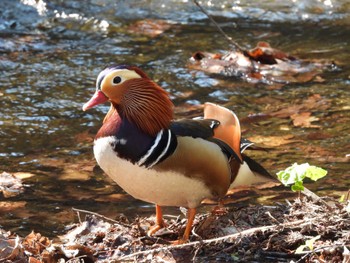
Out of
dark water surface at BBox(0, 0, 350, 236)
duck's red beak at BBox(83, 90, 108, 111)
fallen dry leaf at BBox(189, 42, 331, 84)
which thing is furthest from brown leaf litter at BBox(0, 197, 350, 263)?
fallen dry leaf at BBox(189, 42, 331, 84)

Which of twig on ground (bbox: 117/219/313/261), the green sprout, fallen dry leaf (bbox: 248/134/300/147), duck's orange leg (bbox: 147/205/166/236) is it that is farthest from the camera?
fallen dry leaf (bbox: 248/134/300/147)

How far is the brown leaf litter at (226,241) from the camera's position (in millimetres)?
3742

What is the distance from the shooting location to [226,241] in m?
3.83

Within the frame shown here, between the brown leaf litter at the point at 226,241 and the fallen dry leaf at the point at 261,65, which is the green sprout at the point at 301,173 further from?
the fallen dry leaf at the point at 261,65

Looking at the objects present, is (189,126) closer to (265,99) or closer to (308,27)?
(265,99)

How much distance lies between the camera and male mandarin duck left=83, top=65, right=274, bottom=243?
12.5ft

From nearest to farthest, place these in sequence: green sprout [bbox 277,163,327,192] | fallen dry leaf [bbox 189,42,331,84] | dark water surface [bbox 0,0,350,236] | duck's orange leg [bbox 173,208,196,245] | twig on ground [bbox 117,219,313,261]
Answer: twig on ground [bbox 117,219,313,261]
green sprout [bbox 277,163,327,192]
duck's orange leg [bbox 173,208,196,245]
dark water surface [bbox 0,0,350,236]
fallen dry leaf [bbox 189,42,331,84]

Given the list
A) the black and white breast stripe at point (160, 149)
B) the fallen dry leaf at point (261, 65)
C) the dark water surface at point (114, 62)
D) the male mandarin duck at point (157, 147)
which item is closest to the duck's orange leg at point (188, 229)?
the male mandarin duck at point (157, 147)

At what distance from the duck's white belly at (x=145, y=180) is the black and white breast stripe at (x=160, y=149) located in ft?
0.12

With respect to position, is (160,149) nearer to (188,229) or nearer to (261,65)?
(188,229)

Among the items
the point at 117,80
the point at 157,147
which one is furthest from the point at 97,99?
the point at 157,147

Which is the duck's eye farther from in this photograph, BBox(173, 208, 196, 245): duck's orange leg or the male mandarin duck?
BBox(173, 208, 196, 245): duck's orange leg

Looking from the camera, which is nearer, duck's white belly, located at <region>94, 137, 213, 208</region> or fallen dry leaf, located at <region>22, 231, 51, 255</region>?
duck's white belly, located at <region>94, 137, 213, 208</region>

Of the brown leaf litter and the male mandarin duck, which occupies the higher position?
the male mandarin duck
